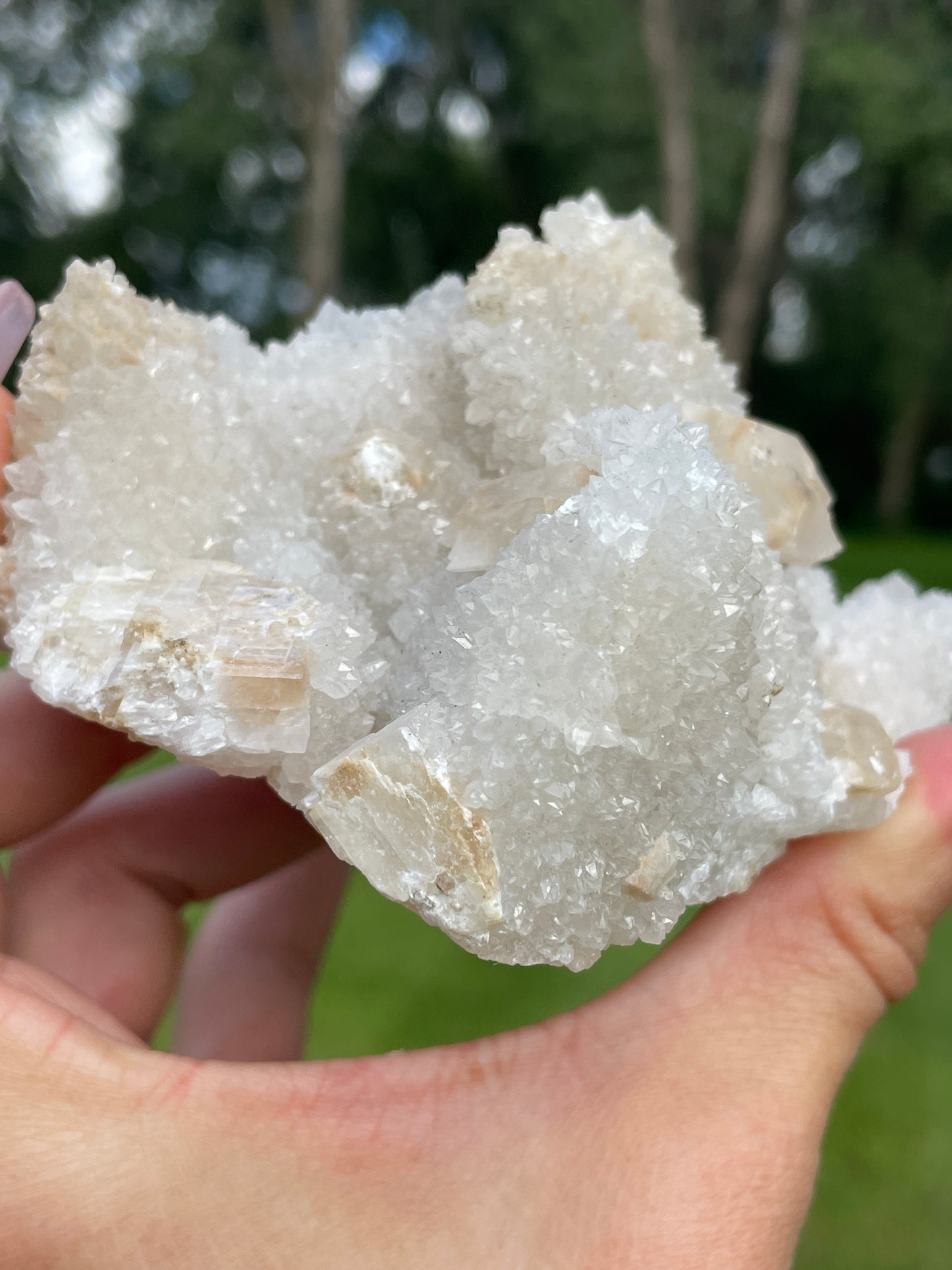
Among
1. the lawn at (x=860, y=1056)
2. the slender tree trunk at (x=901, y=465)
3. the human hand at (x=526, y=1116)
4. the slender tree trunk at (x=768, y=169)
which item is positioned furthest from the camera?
the slender tree trunk at (x=901, y=465)

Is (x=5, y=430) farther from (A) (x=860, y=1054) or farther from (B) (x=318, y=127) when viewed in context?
(B) (x=318, y=127)

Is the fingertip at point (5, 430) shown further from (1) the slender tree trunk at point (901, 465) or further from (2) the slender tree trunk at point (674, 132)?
(1) the slender tree trunk at point (901, 465)

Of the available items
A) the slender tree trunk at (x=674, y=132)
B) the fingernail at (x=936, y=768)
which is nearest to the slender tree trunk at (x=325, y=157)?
the slender tree trunk at (x=674, y=132)

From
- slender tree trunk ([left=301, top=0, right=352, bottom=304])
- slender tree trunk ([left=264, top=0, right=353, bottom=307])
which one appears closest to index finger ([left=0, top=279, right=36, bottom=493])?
slender tree trunk ([left=301, top=0, right=352, bottom=304])

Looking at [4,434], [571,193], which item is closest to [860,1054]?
[4,434]

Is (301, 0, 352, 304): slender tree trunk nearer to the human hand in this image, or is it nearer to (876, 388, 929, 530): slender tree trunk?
the human hand

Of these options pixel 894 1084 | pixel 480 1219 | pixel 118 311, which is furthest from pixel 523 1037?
pixel 894 1084

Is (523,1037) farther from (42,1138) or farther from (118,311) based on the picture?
(118,311)
